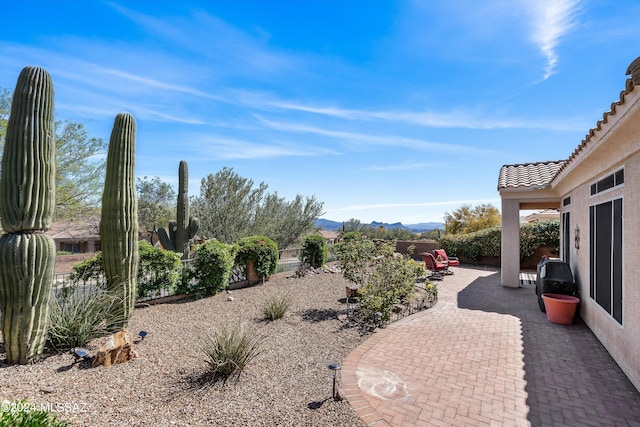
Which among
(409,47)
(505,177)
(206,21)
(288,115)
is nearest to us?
(206,21)

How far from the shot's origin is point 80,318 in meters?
5.14

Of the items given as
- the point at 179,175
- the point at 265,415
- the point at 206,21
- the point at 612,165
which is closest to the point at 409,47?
the point at 206,21

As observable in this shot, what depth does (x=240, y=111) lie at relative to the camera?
13.0 metres

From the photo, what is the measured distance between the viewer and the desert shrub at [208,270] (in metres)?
9.27

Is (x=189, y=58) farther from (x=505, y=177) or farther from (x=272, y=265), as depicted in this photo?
(x=505, y=177)

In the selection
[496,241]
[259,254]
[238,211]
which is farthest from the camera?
[238,211]

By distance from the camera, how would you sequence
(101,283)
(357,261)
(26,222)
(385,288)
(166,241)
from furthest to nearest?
(166,241) < (357,261) < (385,288) < (101,283) < (26,222)

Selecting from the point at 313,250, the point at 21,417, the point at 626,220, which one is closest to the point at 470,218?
the point at 313,250

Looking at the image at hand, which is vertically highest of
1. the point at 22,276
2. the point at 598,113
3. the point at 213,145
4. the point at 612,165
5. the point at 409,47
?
the point at 409,47

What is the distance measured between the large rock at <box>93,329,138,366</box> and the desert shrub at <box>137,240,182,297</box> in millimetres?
3618

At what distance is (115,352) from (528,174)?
13692 millimetres

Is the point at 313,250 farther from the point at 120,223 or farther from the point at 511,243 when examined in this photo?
the point at 120,223

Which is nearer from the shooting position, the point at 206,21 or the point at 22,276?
the point at 22,276

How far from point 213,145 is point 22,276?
12739 mm
